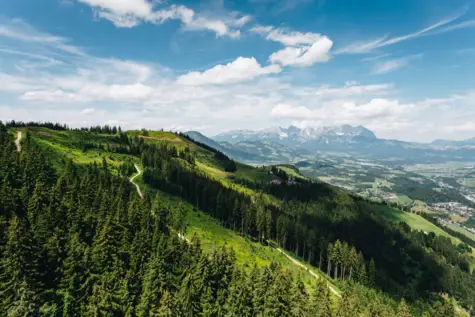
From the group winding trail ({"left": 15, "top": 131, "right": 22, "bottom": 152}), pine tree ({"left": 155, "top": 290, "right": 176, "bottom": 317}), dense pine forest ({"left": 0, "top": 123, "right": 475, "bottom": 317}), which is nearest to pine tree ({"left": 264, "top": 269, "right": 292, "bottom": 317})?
dense pine forest ({"left": 0, "top": 123, "right": 475, "bottom": 317})

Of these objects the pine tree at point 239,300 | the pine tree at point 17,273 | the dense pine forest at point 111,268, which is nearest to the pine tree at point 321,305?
the dense pine forest at point 111,268

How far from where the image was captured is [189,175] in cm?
16688

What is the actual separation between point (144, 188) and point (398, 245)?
175662mm

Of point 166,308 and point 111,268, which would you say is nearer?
point 166,308

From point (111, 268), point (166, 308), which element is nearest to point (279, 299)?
point (166, 308)

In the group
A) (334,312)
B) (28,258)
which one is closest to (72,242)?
(28,258)

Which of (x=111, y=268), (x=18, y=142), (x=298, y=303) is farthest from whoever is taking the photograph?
(x=18, y=142)

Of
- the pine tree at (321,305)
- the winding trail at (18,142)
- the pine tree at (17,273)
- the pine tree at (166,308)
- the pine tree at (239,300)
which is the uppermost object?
the winding trail at (18,142)

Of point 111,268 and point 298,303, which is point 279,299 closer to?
point 298,303

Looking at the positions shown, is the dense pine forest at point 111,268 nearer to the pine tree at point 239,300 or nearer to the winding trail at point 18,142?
the pine tree at point 239,300

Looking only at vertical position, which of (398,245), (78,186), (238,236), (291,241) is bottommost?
(398,245)

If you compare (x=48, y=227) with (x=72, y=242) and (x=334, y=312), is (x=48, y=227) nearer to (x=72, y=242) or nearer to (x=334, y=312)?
(x=72, y=242)

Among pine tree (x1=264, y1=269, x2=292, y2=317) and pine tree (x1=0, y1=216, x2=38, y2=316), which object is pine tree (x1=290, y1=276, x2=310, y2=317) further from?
pine tree (x1=0, y1=216, x2=38, y2=316)

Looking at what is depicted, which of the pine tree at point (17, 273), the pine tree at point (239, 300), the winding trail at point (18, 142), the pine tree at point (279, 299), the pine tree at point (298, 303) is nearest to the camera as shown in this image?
the pine tree at point (17, 273)
